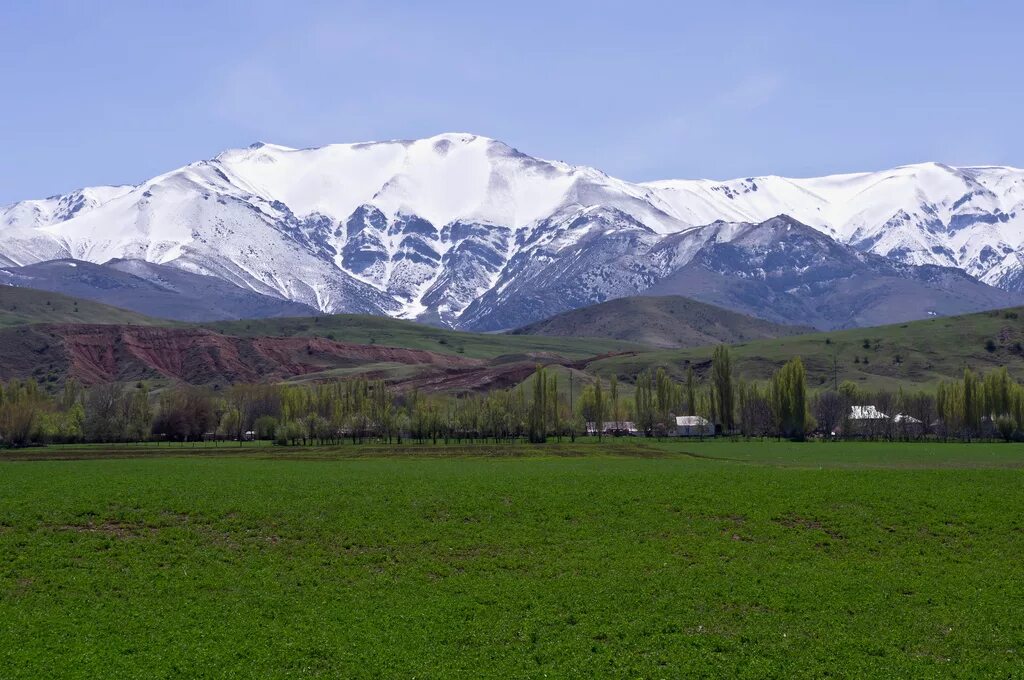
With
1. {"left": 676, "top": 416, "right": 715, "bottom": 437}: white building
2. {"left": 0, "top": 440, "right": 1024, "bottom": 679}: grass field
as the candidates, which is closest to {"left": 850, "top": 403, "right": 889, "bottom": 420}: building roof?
{"left": 676, "top": 416, "right": 715, "bottom": 437}: white building

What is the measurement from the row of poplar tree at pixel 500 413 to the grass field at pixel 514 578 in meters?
99.8

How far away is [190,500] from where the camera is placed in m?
45.5

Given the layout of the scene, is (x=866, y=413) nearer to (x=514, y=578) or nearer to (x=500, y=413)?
(x=500, y=413)

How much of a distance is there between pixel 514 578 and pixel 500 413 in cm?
12578

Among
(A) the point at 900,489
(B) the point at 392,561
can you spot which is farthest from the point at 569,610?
(A) the point at 900,489

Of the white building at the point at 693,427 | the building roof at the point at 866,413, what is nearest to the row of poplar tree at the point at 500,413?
the building roof at the point at 866,413

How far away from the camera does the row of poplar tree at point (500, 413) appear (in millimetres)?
150500

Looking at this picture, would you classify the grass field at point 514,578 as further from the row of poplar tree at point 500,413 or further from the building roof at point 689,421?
the building roof at point 689,421

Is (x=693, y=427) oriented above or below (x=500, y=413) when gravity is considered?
below

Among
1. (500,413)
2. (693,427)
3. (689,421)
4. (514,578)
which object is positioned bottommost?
(514,578)

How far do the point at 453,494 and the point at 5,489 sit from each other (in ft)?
73.7

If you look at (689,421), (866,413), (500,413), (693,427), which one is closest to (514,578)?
(500,413)

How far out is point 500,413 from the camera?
161 meters

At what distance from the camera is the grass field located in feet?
88.6
